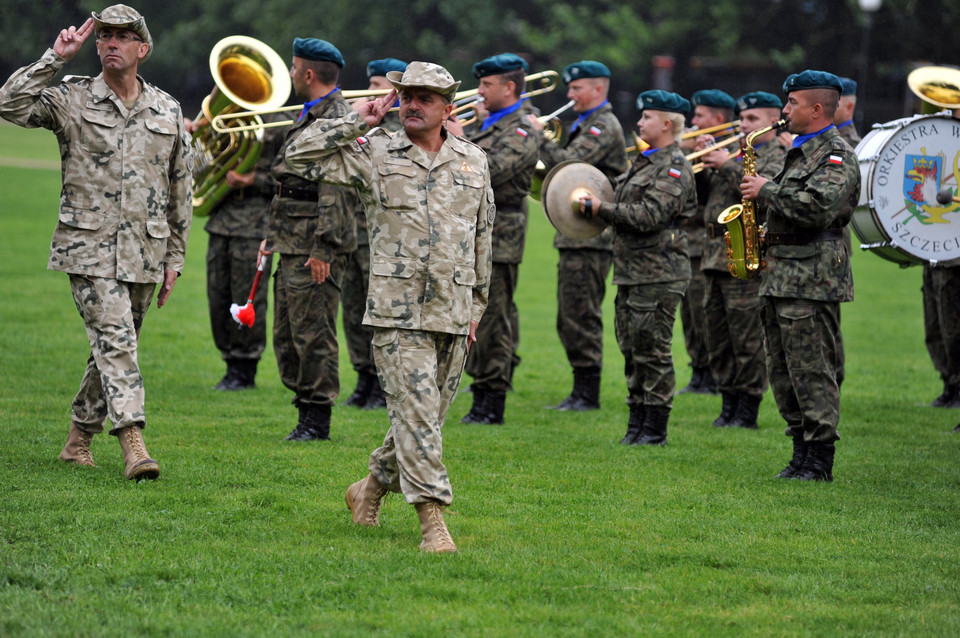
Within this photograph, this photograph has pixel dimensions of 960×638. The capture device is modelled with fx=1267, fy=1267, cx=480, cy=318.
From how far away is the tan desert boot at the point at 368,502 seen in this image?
607 cm

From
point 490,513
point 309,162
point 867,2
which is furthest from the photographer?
point 867,2

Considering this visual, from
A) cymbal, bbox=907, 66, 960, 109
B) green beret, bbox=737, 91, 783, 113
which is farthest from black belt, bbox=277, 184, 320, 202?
cymbal, bbox=907, 66, 960, 109

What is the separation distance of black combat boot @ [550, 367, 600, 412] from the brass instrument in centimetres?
212

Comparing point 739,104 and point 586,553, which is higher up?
point 739,104

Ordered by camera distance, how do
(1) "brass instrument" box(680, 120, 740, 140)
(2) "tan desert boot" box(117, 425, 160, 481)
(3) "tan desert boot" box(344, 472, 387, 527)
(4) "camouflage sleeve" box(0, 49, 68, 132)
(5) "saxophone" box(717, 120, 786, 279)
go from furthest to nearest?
(1) "brass instrument" box(680, 120, 740, 140) → (5) "saxophone" box(717, 120, 786, 279) → (2) "tan desert boot" box(117, 425, 160, 481) → (4) "camouflage sleeve" box(0, 49, 68, 132) → (3) "tan desert boot" box(344, 472, 387, 527)

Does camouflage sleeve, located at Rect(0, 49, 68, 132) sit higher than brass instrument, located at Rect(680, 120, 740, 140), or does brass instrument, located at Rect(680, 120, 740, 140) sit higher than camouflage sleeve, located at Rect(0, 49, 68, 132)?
brass instrument, located at Rect(680, 120, 740, 140)

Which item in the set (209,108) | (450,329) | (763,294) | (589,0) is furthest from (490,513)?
(589,0)

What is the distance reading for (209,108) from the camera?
383 inches

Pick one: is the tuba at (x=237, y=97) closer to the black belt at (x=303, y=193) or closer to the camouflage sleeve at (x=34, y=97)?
the black belt at (x=303, y=193)

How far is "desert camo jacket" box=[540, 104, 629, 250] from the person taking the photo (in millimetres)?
9766

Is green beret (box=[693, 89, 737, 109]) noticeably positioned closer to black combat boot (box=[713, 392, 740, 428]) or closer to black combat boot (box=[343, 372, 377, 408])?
black combat boot (box=[713, 392, 740, 428])

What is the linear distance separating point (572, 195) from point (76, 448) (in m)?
3.78

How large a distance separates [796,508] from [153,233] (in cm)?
381

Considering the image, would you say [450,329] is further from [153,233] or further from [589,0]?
[589,0]
